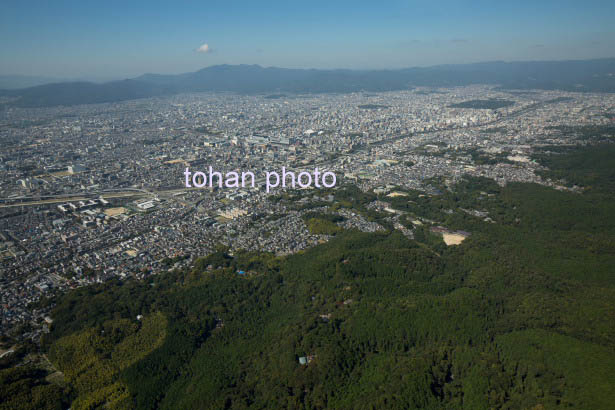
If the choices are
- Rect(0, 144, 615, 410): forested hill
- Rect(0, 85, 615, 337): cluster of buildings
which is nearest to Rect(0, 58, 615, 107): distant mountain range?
Rect(0, 85, 615, 337): cluster of buildings

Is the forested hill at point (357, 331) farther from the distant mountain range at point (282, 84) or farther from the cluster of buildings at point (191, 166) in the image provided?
the distant mountain range at point (282, 84)

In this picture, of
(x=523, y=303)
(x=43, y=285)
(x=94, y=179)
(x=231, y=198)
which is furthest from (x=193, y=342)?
(x=94, y=179)

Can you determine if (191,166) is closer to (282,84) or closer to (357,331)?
(357,331)

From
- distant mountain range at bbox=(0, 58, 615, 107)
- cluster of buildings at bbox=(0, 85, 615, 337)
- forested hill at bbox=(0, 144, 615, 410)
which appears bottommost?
forested hill at bbox=(0, 144, 615, 410)

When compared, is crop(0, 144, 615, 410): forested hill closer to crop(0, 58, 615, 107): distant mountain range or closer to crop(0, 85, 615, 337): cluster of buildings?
crop(0, 85, 615, 337): cluster of buildings

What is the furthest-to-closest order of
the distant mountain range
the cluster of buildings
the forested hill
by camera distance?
the distant mountain range → the cluster of buildings → the forested hill

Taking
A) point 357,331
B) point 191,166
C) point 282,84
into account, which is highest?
point 282,84

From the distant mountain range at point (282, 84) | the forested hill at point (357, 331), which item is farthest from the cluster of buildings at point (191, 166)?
the distant mountain range at point (282, 84)

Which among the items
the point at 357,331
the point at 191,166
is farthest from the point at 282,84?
the point at 357,331

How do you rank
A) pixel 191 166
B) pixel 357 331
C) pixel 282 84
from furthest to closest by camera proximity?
pixel 282 84
pixel 191 166
pixel 357 331
